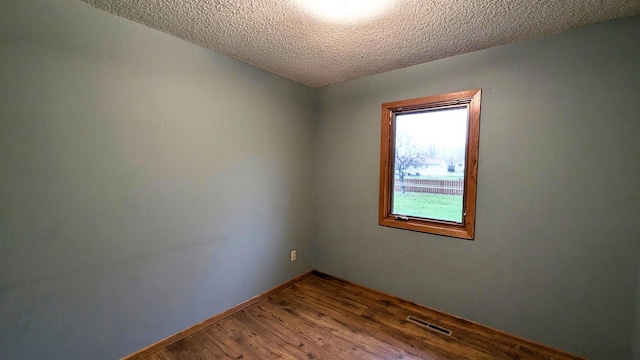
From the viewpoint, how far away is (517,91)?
1.92m

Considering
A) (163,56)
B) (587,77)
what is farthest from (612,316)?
(163,56)

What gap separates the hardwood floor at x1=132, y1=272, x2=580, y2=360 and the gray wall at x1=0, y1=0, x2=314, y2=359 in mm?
244

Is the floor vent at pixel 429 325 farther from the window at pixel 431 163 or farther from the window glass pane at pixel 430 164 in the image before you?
the window glass pane at pixel 430 164

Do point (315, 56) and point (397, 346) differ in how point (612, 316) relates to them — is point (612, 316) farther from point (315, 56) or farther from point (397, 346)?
point (315, 56)

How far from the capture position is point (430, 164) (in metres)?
2.40

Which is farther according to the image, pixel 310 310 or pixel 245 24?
pixel 310 310

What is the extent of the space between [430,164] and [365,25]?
138 centimetres

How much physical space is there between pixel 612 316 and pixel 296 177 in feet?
9.14

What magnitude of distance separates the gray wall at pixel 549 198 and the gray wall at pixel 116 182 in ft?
5.57

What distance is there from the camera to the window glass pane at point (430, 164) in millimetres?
2250

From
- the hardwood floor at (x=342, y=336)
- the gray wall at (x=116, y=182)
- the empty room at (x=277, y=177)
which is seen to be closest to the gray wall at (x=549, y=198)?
the empty room at (x=277, y=177)

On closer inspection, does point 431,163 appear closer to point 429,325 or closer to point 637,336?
point 429,325

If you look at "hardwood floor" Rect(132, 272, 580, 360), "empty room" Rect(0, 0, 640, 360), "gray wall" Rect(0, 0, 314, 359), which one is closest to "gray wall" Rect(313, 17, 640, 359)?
"empty room" Rect(0, 0, 640, 360)

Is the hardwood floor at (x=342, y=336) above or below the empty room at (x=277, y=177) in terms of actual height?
below
